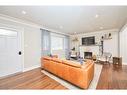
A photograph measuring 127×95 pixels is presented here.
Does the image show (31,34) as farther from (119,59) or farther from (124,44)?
(124,44)

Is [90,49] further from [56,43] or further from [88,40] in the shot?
[56,43]

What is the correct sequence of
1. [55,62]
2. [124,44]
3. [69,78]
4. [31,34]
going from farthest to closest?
1. [124,44]
2. [31,34]
3. [55,62]
4. [69,78]

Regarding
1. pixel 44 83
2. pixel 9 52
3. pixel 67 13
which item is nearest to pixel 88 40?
pixel 67 13

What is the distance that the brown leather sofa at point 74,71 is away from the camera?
2.45 meters

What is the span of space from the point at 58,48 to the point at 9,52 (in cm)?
401

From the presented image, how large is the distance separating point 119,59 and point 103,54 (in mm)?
1262

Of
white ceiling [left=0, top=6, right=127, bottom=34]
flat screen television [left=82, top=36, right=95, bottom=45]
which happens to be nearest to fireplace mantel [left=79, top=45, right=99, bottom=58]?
flat screen television [left=82, top=36, right=95, bottom=45]

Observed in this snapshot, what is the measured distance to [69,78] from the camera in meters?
2.87

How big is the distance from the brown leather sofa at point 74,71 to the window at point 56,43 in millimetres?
3099

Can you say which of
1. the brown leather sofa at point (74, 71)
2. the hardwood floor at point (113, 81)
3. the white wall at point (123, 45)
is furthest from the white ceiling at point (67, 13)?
the hardwood floor at point (113, 81)

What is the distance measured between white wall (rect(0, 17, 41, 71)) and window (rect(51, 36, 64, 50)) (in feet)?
5.19

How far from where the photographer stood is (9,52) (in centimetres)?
389

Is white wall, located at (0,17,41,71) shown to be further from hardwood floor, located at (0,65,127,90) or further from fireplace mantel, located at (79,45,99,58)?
fireplace mantel, located at (79,45,99,58)
